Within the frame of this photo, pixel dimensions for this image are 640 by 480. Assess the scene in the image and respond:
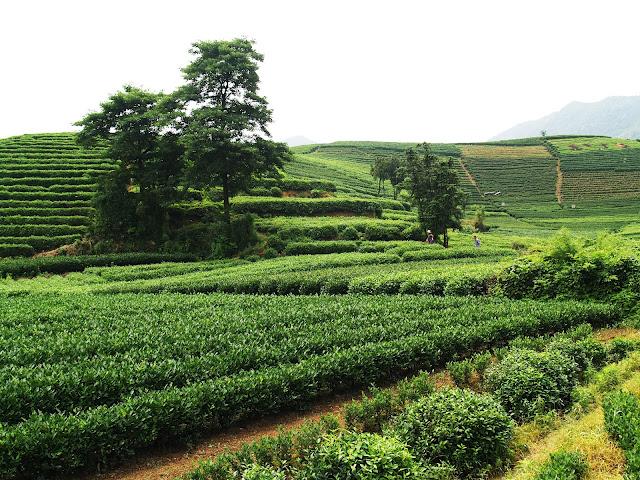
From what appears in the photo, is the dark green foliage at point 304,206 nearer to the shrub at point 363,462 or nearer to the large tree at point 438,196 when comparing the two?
the large tree at point 438,196

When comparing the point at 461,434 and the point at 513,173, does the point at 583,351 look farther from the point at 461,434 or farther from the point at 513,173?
the point at 513,173

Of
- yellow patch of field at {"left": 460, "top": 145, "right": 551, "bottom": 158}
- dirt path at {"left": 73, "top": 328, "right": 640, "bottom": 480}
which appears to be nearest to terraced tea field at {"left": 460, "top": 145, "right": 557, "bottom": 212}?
yellow patch of field at {"left": 460, "top": 145, "right": 551, "bottom": 158}

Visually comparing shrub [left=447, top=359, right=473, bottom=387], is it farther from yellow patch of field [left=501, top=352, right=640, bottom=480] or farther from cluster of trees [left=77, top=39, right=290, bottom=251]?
cluster of trees [left=77, top=39, right=290, bottom=251]

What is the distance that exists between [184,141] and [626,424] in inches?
1237

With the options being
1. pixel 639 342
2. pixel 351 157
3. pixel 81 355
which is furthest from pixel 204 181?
pixel 351 157

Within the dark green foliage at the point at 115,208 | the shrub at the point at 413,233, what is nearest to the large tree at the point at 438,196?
the shrub at the point at 413,233

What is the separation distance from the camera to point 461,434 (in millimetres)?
6570

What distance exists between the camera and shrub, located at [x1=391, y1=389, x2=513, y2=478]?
6484 millimetres

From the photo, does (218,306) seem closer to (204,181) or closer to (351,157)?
(204,181)

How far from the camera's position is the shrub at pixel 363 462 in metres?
5.53

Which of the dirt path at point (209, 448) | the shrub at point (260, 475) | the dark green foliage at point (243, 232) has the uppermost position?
the dark green foliage at point (243, 232)

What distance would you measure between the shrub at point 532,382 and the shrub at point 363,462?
125 inches

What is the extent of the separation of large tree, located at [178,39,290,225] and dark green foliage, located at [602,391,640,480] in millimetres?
27752

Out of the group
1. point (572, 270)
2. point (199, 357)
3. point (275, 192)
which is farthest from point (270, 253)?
point (199, 357)
